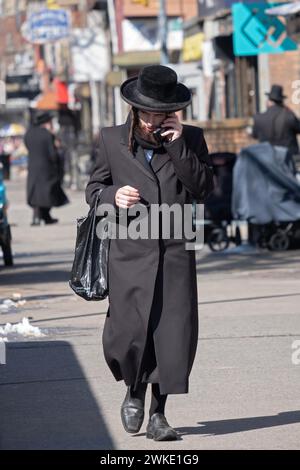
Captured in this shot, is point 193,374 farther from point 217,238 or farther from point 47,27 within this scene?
point 47,27

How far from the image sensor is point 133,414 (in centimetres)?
752

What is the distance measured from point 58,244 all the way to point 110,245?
45.9 feet

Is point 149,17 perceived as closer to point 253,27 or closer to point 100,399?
point 253,27

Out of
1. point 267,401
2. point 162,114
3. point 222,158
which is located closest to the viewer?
point 162,114

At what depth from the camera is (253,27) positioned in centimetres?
2620

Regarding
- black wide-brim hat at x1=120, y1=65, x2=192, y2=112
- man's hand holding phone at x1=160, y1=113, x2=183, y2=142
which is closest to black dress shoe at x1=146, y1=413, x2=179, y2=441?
man's hand holding phone at x1=160, y1=113, x2=183, y2=142

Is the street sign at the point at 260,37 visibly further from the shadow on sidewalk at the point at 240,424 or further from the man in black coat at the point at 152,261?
the man in black coat at the point at 152,261

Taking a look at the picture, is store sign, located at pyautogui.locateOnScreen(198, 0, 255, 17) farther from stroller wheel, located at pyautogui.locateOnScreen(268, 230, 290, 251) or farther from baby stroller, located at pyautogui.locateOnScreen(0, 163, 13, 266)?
baby stroller, located at pyautogui.locateOnScreen(0, 163, 13, 266)

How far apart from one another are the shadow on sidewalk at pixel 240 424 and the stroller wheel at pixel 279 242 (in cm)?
1045

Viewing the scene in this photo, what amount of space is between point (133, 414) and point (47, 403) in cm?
122

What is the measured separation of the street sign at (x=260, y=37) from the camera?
25781 millimetres

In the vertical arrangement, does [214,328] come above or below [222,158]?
above

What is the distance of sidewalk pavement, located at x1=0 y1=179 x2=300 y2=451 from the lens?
300 inches
